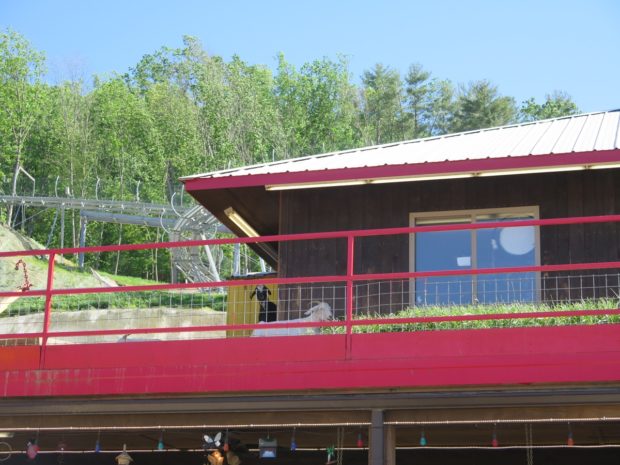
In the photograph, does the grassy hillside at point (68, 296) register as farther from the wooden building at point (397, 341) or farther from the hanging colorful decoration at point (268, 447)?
the hanging colorful decoration at point (268, 447)

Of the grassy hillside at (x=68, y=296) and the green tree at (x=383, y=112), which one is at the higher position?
the green tree at (x=383, y=112)

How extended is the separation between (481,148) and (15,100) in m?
44.3

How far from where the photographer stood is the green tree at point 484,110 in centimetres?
6366

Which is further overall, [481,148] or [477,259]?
[481,148]

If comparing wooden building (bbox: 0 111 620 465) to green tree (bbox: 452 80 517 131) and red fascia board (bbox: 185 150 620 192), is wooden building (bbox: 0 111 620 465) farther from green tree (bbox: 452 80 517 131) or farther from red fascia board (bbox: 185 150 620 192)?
green tree (bbox: 452 80 517 131)

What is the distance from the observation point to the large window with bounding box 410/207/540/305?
13.5 metres

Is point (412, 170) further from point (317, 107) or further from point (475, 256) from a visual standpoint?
point (317, 107)

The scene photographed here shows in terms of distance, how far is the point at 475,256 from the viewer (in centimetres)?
1391

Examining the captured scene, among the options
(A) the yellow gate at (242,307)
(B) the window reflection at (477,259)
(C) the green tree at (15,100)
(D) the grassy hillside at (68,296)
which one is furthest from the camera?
(C) the green tree at (15,100)

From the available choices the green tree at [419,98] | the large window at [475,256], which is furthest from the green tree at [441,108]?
the large window at [475,256]

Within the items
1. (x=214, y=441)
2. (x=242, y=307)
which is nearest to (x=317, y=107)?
(x=242, y=307)

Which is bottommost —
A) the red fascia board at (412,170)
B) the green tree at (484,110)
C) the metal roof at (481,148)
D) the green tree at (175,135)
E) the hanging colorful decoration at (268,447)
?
the hanging colorful decoration at (268,447)

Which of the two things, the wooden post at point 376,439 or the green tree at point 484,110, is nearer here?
the wooden post at point 376,439

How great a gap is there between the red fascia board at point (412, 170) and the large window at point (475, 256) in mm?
873
